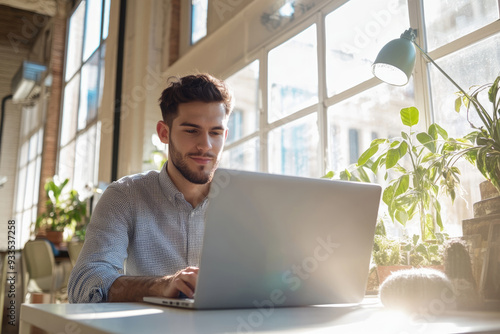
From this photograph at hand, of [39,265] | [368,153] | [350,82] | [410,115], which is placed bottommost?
[39,265]

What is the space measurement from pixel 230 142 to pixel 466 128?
8.91 ft

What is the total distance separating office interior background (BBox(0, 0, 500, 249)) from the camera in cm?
262

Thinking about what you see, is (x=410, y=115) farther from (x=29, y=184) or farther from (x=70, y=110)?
(x=29, y=184)

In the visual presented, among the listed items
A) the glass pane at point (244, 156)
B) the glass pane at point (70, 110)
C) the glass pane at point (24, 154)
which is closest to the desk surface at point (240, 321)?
the glass pane at point (244, 156)

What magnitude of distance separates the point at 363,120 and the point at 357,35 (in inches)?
24.1

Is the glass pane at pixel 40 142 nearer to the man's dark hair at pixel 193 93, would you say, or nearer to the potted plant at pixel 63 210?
the potted plant at pixel 63 210

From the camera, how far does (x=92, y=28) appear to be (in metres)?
7.96

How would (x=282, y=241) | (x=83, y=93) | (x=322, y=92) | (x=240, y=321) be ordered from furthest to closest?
(x=83, y=93)
(x=322, y=92)
(x=282, y=241)
(x=240, y=321)

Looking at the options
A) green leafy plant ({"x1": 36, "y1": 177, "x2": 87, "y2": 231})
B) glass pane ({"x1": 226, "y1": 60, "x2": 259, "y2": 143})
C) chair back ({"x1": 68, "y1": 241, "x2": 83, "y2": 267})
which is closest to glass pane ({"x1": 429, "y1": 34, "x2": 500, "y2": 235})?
glass pane ({"x1": 226, "y1": 60, "x2": 259, "y2": 143})

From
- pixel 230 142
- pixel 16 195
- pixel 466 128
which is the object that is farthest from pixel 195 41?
pixel 16 195

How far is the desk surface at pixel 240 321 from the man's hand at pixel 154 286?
90 millimetres

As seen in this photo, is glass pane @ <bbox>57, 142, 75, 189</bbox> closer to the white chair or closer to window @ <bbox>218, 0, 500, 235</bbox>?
the white chair

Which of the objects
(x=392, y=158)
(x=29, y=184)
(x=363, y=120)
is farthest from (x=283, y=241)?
(x=29, y=184)

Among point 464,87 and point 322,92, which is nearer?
point 464,87
